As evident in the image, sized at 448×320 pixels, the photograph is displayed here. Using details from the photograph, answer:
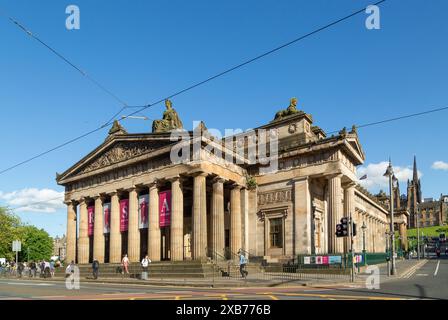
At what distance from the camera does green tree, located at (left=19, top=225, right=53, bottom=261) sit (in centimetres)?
11575

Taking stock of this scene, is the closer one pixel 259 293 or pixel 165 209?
pixel 259 293

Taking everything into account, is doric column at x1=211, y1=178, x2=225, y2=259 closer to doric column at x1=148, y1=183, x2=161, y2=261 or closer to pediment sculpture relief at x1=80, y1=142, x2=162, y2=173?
doric column at x1=148, y1=183, x2=161, y2=261

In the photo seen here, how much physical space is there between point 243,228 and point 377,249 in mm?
39596

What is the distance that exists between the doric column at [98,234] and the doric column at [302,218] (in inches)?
819

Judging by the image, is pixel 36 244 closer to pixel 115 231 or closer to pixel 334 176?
pixel 115 231

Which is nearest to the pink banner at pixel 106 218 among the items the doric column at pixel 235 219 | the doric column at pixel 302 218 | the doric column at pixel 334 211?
the doric column at pixel 235 219

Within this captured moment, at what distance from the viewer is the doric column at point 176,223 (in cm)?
3788

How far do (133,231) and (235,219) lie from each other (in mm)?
9967

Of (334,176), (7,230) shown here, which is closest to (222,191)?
(334,176)

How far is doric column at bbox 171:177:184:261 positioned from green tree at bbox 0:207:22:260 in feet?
188

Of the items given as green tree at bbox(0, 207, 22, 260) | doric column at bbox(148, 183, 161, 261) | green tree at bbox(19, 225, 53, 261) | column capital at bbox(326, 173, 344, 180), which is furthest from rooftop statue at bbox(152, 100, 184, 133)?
green tree at bbox(19, 225, 53, 261)

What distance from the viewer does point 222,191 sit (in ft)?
130
